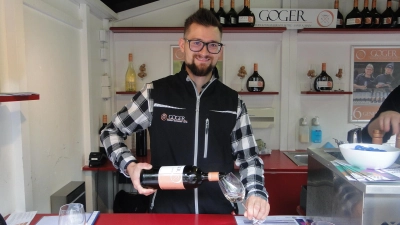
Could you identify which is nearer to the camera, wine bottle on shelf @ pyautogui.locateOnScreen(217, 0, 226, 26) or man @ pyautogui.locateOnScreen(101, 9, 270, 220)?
man @ pyautogui.locateOnScreen(101, 9, 270, 220)

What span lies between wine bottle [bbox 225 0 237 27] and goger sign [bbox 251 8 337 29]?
16 centimetres

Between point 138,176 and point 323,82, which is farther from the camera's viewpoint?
point 323,82

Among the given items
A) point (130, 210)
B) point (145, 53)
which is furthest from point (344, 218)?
point (145, 53)

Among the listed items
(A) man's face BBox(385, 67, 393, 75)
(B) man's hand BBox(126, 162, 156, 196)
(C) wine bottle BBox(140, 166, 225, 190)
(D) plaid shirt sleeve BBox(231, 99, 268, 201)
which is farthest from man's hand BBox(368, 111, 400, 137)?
(A) man's face BBox(385, 67, 393, 75)

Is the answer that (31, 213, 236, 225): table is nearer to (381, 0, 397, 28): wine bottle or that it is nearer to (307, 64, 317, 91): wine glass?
(307, 64, 317, 91): wine glass

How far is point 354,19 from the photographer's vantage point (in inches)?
103

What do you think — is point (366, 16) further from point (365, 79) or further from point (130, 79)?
point (130, 79)

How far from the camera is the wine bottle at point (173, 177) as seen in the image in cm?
96

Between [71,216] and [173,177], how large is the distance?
334 mm

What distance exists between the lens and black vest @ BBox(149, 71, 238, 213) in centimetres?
133

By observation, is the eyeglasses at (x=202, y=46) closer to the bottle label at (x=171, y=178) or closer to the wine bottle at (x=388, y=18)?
the bottle label at (x=171, y=178)

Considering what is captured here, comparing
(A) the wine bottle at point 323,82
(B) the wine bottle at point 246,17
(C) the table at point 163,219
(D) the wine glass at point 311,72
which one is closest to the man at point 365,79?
(A) the wine bottle at point 323,82

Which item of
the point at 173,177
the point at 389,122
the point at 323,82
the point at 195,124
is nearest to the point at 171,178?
the point at 173,177

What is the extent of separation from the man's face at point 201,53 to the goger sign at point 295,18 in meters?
1.43
